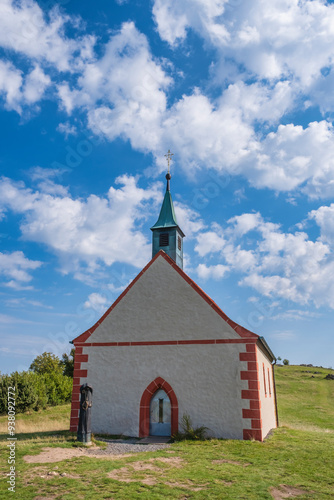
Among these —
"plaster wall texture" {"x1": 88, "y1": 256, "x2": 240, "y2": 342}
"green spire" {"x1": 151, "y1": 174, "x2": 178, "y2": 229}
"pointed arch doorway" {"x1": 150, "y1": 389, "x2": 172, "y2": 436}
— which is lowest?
"pointed arch doorway" {"x1": 150, "y1": 389, "x2": 172, "y2": 436}

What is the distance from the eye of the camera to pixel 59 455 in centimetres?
1077

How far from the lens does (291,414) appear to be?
107ft

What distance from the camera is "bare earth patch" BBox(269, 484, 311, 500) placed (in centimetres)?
777

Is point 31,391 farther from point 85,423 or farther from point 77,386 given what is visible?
point 85,423

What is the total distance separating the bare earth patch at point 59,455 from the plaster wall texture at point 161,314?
5418 millimetres

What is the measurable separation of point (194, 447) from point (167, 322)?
16.8 feet

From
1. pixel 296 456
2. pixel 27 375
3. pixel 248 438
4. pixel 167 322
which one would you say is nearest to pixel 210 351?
pixel 167 322

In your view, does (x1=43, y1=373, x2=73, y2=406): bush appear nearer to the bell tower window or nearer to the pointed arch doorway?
the pointed arch doorway

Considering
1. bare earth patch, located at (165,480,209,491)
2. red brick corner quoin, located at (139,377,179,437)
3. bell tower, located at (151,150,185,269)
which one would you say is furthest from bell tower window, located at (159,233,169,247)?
bare earth patch, located at (165,480,209,491)

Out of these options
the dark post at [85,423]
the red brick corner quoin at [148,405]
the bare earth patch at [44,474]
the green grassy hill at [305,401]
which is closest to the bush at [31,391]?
the red brick corner quoin at [148,405]

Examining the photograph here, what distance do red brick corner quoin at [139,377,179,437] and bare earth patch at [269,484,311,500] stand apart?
22.2 feet

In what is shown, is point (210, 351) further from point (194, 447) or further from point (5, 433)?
point (5, 433)

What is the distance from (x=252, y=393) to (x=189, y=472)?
5615mm

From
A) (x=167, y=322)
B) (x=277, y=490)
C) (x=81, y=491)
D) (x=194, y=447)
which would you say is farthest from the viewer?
(x=167, y=322)
